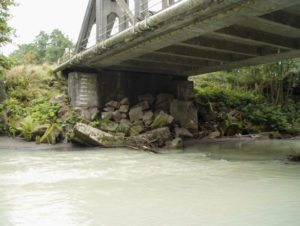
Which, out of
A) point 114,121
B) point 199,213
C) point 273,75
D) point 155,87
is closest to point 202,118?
point 155,87

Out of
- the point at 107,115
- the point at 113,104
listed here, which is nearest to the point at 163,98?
the point at 113,104

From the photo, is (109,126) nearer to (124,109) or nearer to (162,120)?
(124,109)

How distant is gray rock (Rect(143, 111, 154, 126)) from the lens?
14.4m

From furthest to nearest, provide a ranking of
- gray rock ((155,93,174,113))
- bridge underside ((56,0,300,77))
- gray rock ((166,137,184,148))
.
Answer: gray rock ((155,93,174,113)) < gray rock ((166,137,184,148)) < bridge underside ((56,0,300,77))

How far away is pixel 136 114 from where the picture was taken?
14.9m

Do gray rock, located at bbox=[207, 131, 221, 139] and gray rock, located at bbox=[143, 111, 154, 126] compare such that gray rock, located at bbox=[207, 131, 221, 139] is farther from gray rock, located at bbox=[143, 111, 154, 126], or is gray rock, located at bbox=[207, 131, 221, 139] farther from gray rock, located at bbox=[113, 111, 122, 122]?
gray rock, located at bbox=[113, 111, 122, 122]

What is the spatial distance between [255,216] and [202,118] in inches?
540

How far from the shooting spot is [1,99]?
1450 centimetres

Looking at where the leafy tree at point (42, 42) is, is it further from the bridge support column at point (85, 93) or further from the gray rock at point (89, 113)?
the gray rock at point (89, 113)

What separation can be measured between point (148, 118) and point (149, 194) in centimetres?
994

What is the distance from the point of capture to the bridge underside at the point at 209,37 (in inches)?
296

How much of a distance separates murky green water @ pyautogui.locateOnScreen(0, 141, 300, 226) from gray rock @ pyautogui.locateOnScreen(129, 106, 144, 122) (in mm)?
7103

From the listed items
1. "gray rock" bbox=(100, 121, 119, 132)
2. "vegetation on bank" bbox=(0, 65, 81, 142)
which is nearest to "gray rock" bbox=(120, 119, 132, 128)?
"gray rock" bbox=(100, 121, 119, 132)

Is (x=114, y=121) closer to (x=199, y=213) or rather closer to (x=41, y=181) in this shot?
(x=41, y=181)
